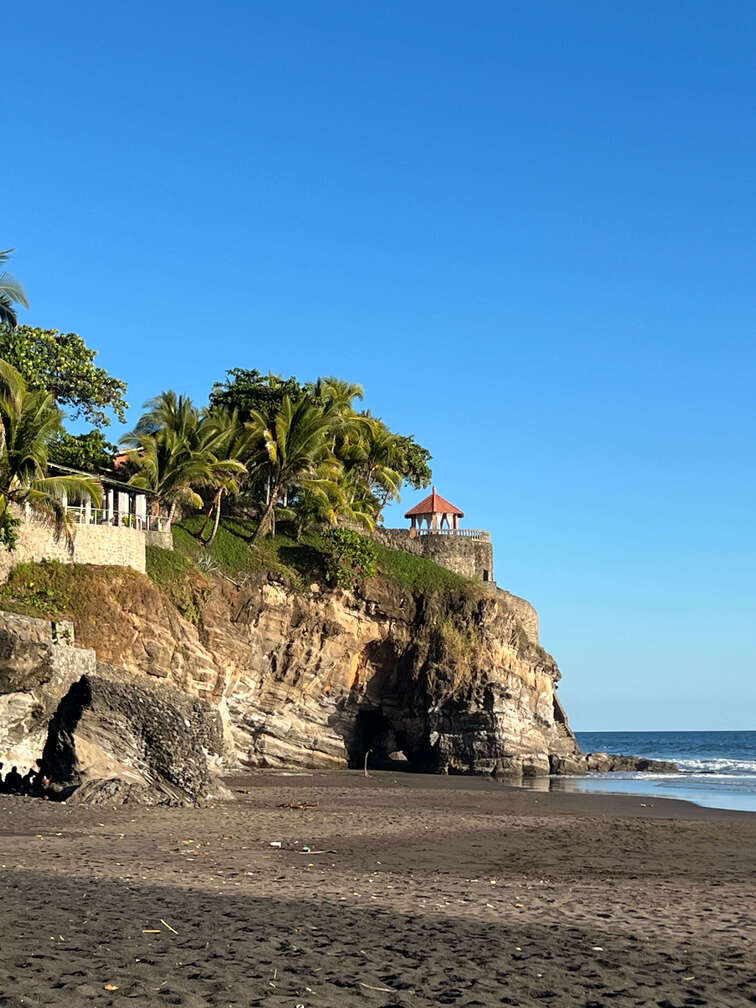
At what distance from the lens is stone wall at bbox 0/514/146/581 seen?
32.4 metres

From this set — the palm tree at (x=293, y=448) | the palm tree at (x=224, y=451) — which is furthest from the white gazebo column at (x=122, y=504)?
the palm tree at (x=293, y=448)

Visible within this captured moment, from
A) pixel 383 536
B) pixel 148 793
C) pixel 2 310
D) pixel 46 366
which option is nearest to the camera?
pixel 148 793

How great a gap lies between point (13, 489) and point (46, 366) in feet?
35.5

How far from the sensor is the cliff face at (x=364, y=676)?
130 ft

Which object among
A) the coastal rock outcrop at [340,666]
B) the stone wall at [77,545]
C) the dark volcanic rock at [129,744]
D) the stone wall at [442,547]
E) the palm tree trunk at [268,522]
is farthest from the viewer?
the stone wall at [442,547]

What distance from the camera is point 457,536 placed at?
50125mm

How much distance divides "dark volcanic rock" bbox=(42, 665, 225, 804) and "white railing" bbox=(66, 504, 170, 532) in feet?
41.6

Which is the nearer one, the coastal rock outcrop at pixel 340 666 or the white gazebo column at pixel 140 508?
the coastal rock outcrop at pixel 340 666

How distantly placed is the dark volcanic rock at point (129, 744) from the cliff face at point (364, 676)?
1370 centimetres

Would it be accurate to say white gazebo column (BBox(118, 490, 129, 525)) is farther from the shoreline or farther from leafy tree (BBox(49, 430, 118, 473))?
the shoreline

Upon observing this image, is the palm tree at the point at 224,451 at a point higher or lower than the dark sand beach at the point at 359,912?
higher

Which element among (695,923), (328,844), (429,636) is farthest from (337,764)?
(695,923)

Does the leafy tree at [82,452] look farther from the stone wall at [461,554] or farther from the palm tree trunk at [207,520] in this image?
the stone wall at [461,554]

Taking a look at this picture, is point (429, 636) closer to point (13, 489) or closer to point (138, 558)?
point (138, 558)
